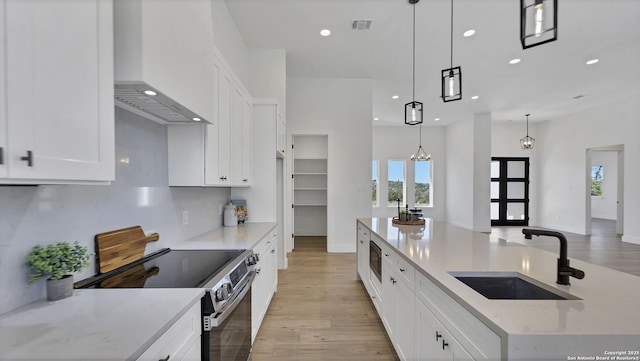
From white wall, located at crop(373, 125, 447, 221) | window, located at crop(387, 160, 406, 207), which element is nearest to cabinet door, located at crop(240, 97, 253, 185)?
white wall, located at crop(373, 125, 447, 221)

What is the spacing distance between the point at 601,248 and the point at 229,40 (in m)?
8.18

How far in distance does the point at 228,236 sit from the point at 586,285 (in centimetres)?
238

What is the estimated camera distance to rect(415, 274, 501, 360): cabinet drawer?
36.2 inches

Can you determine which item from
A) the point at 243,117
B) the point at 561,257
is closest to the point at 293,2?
the point at 243,117

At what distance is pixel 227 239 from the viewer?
7.41 feet

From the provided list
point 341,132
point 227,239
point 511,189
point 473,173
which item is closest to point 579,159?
point 511,189

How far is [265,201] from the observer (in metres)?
3.30

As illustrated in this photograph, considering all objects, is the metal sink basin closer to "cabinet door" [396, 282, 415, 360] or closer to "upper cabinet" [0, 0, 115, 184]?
"cabinet door" [396, 282, 415, 360]

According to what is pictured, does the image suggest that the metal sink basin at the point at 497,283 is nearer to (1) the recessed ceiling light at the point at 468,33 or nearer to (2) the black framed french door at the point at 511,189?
(1) the recessed ceiling light at the point at 468,33

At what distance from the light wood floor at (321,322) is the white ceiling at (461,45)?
355 cm

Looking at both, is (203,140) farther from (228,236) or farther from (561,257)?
(561,257)

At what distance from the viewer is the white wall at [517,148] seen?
866cm

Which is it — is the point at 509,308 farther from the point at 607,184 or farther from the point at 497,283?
the point at 607,184

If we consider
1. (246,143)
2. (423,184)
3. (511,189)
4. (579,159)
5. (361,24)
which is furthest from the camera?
(423,184)
